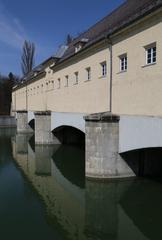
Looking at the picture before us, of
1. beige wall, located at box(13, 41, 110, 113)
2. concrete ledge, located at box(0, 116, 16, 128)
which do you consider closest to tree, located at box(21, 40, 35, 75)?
concrete ledge, located at box(0, 116, 16, 128)

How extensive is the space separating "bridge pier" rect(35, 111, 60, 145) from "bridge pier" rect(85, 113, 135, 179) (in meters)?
12.7

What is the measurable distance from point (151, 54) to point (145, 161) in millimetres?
5201

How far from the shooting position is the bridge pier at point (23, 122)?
39.6 meters

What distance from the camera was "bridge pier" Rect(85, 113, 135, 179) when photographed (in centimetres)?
1347

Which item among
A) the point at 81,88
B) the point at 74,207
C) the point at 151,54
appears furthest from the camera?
the point at 81,88

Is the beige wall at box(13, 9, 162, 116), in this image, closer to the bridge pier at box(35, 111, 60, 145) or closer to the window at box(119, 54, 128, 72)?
the window at box(119, 54, 128, 72)

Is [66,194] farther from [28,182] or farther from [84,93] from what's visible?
[84,93]

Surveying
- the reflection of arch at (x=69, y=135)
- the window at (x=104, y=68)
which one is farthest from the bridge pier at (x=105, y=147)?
→ the reflection of arch at (x=69, y=135)

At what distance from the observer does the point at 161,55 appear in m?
10.9

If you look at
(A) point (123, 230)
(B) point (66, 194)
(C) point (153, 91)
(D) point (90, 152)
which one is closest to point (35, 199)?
(B) point (66, 194)

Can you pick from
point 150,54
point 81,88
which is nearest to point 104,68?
point 81,88

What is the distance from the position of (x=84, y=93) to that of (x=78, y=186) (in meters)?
6.48

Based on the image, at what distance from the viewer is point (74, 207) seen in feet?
37.1

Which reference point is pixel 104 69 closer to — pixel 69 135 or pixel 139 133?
pixel 139 133
